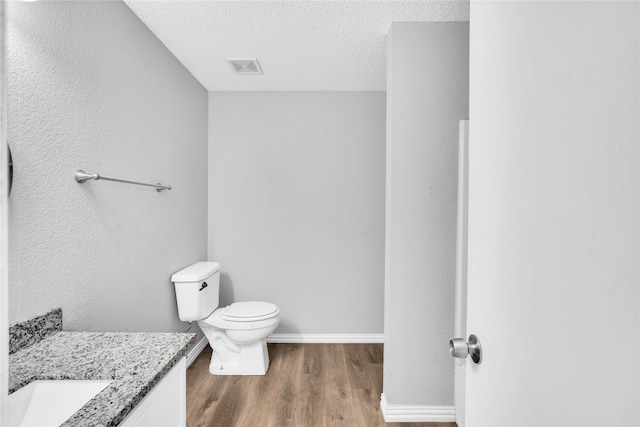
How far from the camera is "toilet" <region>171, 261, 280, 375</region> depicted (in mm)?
2383

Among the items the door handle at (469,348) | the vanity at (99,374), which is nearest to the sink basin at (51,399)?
the vanity at (99,374)

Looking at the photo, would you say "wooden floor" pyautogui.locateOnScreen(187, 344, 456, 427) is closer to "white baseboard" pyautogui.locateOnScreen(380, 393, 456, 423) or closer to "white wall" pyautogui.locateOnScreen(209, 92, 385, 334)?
"white baseboard" pyautogui.locateOnScreen(380, 393, 456, 423)

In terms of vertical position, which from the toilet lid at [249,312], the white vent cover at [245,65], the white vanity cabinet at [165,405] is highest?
the white vent cover at [245,65]

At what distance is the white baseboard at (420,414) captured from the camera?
196 cm

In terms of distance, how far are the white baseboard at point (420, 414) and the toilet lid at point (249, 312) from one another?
1011mm

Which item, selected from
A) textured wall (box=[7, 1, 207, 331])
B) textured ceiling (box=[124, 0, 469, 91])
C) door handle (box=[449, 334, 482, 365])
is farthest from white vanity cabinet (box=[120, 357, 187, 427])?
textured ceiling (box=[124, 0, 469, 91])

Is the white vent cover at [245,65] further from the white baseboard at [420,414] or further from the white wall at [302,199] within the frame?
the white baseboard at [420,414]

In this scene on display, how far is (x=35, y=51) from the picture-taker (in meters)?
1.23

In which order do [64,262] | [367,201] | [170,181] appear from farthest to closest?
[367,201] < [170,181] < [64,262]

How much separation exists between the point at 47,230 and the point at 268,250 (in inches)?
75.5

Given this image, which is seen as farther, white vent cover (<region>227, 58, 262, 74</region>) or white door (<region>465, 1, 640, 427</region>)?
white vent cover (<region>227, 58, 262, 74</region>)

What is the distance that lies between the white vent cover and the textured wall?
1.25 feet

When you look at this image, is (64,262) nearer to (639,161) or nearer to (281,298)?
(639,161)

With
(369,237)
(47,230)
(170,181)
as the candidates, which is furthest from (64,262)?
(369,237)
